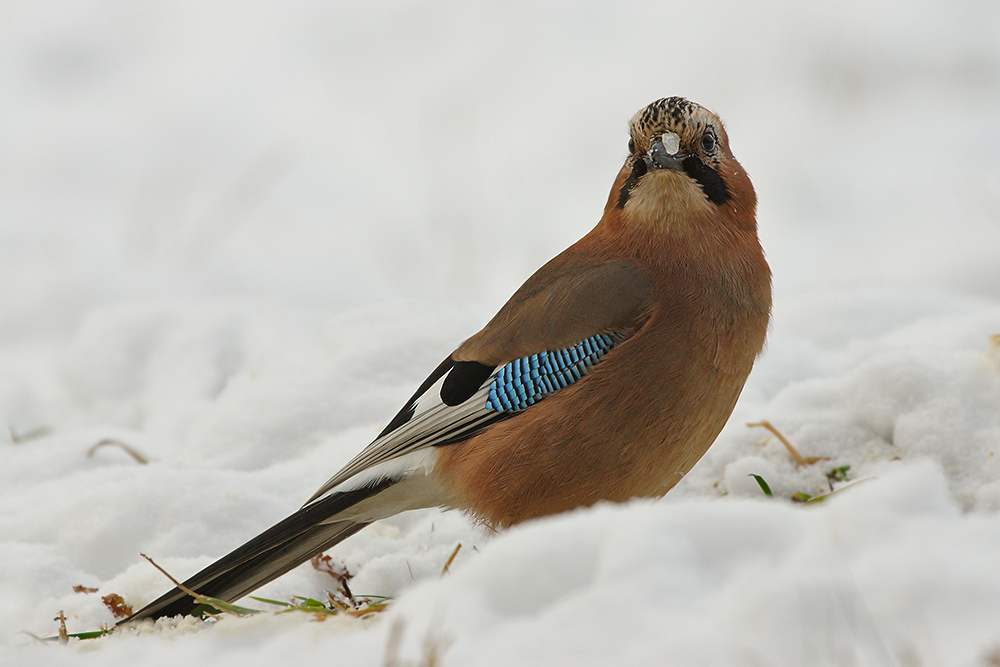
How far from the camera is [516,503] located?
10.6ft

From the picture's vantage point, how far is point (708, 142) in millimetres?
3447

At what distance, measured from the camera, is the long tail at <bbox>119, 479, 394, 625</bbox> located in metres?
3.10

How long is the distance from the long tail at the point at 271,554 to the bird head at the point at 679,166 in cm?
131

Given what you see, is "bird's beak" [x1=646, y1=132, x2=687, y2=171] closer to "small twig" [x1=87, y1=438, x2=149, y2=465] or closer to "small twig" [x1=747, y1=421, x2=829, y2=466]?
"small twig" [x1=747, y1=421, x2=829, y2=466]

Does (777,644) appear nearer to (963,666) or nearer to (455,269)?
(963,666)

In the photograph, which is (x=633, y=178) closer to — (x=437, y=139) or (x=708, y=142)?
(x=708, y=142)

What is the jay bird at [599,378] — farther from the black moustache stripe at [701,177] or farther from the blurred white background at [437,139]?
the blurred white background at [437,139]

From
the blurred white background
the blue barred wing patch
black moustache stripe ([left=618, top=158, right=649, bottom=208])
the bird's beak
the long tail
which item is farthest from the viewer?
the blurred white background

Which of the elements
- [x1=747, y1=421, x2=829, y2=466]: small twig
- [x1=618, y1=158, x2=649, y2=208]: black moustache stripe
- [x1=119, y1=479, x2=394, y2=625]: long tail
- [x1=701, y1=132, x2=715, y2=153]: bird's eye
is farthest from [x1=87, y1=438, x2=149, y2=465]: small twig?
[x1=701, y1=132, x2=715, y2=153]: bird's eye

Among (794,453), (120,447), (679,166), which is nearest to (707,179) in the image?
(679,166)

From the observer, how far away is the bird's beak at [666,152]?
3.38 m

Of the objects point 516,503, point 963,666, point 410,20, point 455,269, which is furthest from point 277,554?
point 410,20

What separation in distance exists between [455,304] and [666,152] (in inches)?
119

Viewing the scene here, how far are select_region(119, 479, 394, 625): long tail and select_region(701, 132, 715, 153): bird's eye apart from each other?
1539mm
